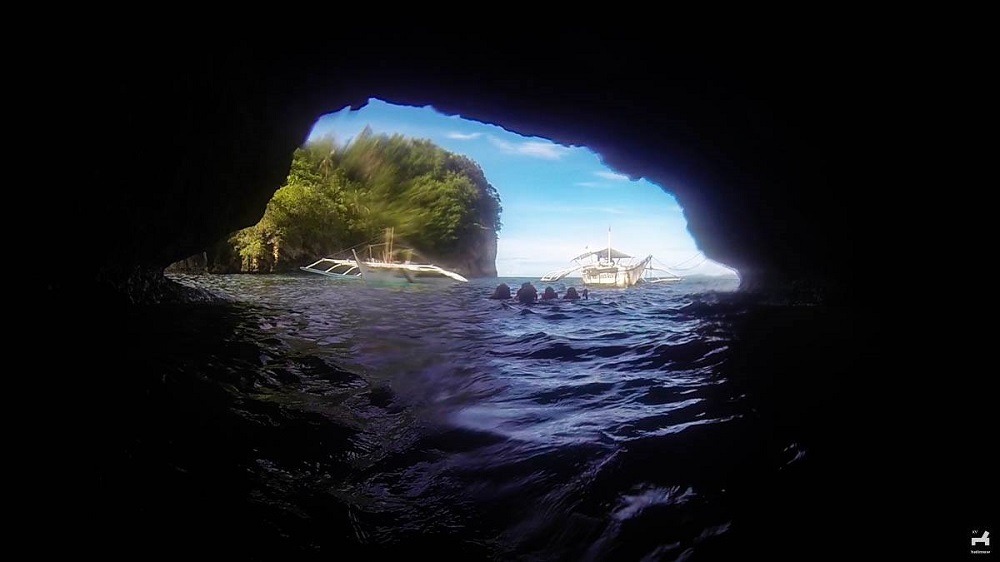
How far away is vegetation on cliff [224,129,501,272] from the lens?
2550cm

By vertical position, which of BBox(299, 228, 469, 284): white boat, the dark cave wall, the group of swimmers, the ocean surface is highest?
the dark cave wall

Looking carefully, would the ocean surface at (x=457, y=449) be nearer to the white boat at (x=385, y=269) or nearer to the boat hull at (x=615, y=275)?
the white boat at (x=385, y=269)

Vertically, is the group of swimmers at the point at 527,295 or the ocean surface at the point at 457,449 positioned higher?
the group of swimmers at the point at 527,295

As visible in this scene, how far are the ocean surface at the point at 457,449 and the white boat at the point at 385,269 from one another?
22604mm

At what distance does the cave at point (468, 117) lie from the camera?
2.11m

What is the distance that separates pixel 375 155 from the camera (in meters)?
23.4

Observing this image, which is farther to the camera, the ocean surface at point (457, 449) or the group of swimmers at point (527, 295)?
the group of swimmers at point (527, 295)

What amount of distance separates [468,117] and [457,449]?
7818 millimetres

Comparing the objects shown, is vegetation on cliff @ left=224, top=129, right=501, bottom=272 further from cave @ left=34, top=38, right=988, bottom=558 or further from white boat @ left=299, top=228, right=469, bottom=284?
cave @ left=34, top=38, right=988, bottom=558

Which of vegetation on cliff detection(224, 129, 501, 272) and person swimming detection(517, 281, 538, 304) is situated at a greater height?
vegetation on cliff detection(224, 129, 501, 272)

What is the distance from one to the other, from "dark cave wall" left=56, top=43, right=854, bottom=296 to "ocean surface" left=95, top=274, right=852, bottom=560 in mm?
2194

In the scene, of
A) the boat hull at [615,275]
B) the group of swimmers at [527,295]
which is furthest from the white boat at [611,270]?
the group of swimmers at [527,295]

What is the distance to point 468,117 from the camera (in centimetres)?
891

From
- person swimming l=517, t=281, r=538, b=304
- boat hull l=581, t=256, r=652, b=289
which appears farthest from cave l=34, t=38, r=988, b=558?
boat hull l=581, t=256, r=652, b=289
